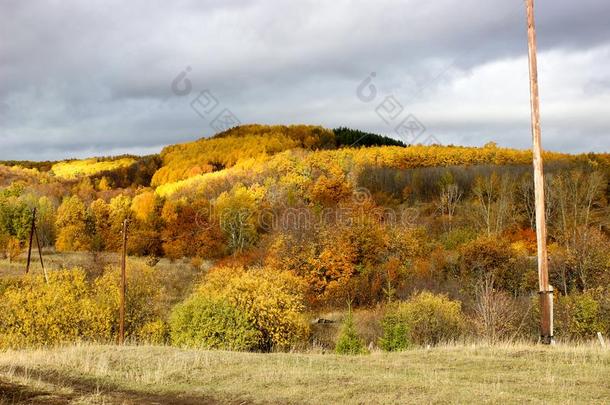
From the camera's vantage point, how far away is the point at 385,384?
46.0ft

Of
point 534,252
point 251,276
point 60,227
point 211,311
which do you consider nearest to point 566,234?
point 534,252

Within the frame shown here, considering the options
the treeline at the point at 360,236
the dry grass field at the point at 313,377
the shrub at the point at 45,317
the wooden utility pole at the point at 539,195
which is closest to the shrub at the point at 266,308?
the treeline at the point at 360,236

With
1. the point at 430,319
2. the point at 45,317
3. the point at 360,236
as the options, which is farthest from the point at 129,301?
the point at 360,236

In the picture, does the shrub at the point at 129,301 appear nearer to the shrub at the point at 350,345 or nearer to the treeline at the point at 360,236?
the treeline at the point at 360,236

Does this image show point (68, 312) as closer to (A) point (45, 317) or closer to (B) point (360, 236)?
(A) point (45, 317)

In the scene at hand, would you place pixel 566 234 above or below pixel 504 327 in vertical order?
above

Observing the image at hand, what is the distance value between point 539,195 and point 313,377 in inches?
418

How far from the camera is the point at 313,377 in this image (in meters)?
15.4

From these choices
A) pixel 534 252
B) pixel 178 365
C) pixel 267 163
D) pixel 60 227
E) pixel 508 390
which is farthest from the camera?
pixel 267 163

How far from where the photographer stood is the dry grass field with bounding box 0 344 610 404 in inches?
518

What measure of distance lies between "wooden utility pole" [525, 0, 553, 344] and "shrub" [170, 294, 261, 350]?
1915 cm

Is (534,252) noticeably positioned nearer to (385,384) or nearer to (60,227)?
(385,384)

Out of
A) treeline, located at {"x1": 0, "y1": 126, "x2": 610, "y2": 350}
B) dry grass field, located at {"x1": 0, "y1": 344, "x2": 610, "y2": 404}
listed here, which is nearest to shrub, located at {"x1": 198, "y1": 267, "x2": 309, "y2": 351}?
treeline, located at {"x1": 0, "y1": 126, "x2": 610, "y2": 350}

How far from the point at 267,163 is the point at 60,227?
55.2m
